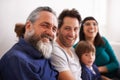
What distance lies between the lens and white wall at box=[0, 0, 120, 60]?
1.79m

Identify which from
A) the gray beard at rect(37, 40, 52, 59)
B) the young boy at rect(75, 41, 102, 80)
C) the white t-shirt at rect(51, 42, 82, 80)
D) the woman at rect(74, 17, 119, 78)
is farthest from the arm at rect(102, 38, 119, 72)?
the gray beard at rect(37, 40, 52, 59)

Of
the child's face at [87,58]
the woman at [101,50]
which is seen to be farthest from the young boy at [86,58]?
the woman at [101,50]

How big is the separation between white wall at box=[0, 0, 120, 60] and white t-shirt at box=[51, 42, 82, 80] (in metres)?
0.49

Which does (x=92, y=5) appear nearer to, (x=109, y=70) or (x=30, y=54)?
(x=109, y=70)

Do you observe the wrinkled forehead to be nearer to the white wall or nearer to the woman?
the white wall

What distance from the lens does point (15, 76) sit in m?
1.14

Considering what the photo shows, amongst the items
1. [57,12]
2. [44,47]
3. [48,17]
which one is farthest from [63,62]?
[57,12]

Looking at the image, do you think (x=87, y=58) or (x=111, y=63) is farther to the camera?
(x=111, y=63)

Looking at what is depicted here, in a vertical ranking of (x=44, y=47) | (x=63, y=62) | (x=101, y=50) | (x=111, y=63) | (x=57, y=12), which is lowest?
(x=111, y=63)

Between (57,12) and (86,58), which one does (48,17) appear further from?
(57,12)

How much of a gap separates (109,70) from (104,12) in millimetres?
1412

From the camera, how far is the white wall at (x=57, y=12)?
179cm

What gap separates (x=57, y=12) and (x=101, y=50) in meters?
0.68

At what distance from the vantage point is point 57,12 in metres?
2.40
